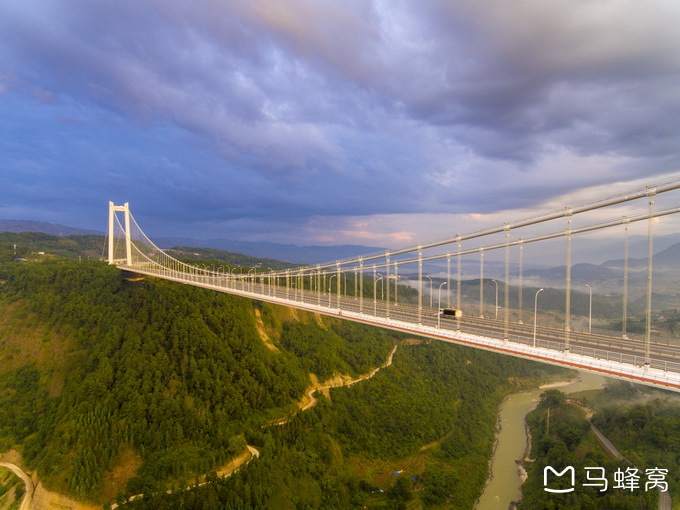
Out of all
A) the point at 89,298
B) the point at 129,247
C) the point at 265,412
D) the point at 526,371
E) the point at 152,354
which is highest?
the point at 129,247

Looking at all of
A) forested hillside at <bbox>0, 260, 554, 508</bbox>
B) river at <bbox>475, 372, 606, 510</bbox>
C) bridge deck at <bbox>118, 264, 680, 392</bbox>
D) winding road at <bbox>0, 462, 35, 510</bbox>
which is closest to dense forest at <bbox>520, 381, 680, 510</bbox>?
river at <bbox>475, 372, 606, 510</bbox>

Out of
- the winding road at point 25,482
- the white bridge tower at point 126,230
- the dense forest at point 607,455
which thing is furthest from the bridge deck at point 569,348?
the white bridge tower at point 126,230

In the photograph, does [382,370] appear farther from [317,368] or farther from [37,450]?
[37,450]

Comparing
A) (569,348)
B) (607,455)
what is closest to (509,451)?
(607,455)

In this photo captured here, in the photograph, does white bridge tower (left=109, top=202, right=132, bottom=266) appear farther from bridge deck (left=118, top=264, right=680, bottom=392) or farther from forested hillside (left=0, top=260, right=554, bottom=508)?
bridge deck (left=118, top=264, right=680, bottom=392)

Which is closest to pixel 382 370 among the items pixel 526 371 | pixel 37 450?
pixel 526 371

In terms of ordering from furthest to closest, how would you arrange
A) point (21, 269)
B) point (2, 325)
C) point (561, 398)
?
point (21, 269) → point (2, 325) → point (561, 398)
